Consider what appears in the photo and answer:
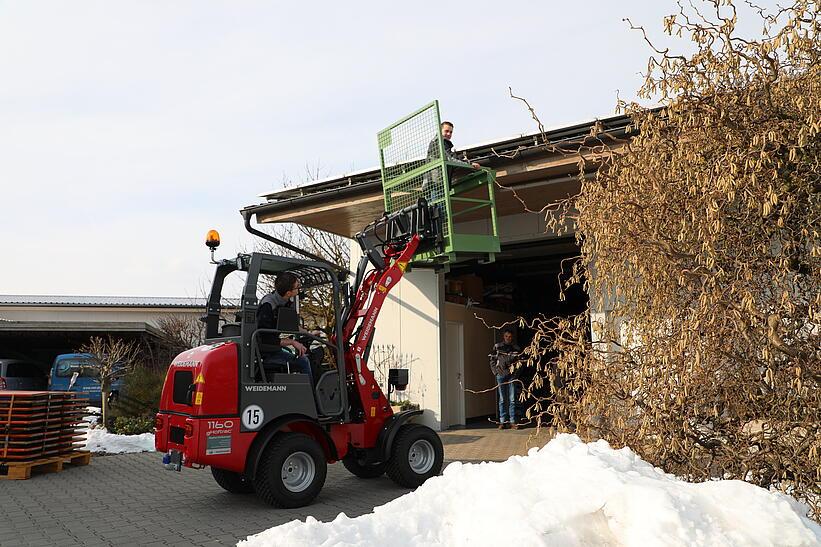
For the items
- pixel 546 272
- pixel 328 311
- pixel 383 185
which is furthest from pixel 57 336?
pixel 383 185

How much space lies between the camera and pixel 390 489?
798 cm

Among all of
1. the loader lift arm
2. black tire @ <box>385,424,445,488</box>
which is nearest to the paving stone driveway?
black tire @ <box>385,424,445,488</box>

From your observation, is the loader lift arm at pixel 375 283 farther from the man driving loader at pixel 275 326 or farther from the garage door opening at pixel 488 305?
the garage door opening at pixel 488 305

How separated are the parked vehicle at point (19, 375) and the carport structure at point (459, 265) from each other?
12032 mm

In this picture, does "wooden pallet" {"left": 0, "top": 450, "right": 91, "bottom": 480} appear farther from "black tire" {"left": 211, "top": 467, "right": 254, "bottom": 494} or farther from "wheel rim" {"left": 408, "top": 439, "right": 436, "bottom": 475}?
"wheel rim" {"left": 408, "top": 439, "right": 436, "bottom": 475}

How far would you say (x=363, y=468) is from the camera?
27.6 feet

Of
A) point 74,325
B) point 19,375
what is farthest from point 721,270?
point 74,325

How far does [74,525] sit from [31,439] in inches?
137

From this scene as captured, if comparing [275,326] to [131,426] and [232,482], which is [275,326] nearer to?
[232,482]

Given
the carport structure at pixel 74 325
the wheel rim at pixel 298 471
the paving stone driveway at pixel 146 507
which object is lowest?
the paving stone driveway at pixel 146 507

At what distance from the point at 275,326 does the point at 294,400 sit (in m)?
0.75

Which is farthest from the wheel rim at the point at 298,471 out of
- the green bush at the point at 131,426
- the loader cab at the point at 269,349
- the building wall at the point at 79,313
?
the building wall at the point at 79,313

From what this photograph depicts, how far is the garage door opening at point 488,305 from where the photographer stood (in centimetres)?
1418

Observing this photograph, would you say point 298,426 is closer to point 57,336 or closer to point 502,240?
point 502,240
